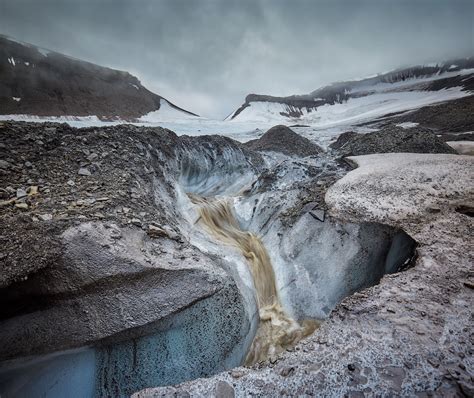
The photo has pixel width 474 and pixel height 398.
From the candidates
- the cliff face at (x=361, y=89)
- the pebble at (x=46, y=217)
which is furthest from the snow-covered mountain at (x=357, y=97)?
the pebble at (x=46, y=217)

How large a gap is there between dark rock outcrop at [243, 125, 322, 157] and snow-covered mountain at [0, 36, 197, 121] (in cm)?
1641

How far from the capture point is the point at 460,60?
150 ft

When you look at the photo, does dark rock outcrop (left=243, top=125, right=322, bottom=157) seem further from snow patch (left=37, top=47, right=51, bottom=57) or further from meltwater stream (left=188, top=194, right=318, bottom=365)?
snow patch (left=37, top=47, right=51, bottom=57)

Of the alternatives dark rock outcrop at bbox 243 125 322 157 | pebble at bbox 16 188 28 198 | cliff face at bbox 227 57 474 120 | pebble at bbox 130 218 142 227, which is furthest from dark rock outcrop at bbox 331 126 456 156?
cliff face at bbox 227 57 474 120

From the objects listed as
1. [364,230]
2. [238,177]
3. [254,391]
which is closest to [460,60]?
[238,177]

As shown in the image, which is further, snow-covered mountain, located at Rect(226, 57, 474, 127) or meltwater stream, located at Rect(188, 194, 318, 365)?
snow-covered mountain, located at Rect(226, 57, 474, 127)

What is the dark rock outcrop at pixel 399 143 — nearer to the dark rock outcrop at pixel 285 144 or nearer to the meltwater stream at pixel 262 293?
the meltwater stream at pixel 262 293

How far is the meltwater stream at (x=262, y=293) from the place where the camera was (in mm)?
3533

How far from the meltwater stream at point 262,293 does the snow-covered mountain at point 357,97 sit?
33.7 meters

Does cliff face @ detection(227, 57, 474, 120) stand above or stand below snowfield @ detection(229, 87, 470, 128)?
above

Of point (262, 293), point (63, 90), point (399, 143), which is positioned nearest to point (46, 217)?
point (262, 293)

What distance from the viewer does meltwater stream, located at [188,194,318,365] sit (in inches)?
139

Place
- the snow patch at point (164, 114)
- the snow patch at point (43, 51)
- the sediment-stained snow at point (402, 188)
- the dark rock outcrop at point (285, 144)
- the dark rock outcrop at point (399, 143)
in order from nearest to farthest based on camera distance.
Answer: the sediment-stained snow at point (402, 188) < the dark rock outcrop at point (399, 143) < the dark rock outcrop at point (285, 144) < the snow patch at point (43, 51) < the snow patch at point (164, 114)

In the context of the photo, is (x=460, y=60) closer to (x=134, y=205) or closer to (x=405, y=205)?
(x=405, y=205)
